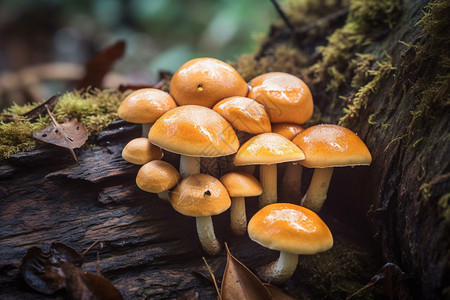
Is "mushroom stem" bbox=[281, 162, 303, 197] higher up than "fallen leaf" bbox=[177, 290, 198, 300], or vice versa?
"mushroom stem" bbox=[281, 162, 303, 197]

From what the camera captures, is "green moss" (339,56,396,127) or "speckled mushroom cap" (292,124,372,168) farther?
"green moss" (339,56,396,127)

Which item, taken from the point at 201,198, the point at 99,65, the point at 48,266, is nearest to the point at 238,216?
the point at 201,198

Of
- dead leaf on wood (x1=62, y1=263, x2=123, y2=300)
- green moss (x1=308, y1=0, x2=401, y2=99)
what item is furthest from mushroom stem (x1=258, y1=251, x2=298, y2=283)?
green moss (x1=308, y1=0, x2=401, y2=99)

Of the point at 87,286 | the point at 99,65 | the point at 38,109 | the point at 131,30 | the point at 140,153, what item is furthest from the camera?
the point at 131,30

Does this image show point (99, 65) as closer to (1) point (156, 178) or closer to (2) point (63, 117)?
(2) point (63, 117)

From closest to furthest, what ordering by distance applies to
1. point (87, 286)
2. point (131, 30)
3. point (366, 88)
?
point (87, 286), point (366, 88), point (131, 30)

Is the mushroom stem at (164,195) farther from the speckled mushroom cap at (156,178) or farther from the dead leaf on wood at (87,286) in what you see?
the dead leaf on wood at (87,286)

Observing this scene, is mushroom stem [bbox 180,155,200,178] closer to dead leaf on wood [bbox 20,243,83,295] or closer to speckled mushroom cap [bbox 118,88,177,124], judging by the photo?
speckled mushroom cap [bbox 118,88,177,124]

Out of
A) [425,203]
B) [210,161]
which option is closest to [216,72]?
[210,161]
